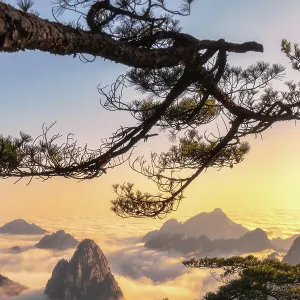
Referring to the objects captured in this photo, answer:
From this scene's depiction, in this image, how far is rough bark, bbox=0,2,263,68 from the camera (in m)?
1.59

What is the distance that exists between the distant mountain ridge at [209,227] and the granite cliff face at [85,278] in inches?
2606

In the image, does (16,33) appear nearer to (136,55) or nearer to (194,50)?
(136,55)

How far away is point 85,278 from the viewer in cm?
6412

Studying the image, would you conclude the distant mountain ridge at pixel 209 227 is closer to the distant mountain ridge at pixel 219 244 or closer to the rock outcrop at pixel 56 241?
the distant mountain ridge at pixel 219 244

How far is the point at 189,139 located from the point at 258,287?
284 centimetres

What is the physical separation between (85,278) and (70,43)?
67935 millimetres

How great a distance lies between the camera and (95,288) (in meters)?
63.4

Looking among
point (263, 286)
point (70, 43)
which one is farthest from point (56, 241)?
point (70, 43)

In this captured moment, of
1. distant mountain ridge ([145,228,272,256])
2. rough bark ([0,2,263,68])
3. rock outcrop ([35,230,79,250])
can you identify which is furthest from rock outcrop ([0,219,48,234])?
rough bark ([0,2,263,68])

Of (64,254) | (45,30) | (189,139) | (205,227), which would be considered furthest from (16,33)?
(205,227)

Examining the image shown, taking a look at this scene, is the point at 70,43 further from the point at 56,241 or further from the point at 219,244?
the point at 56,241

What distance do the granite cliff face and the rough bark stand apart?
213 ft

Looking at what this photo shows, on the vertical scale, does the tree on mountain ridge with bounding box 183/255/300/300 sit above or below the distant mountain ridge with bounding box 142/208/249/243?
above

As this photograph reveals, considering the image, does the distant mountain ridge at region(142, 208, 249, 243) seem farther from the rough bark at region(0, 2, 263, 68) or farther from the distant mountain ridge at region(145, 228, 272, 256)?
the rough bark at region(0, 2, 263, 68)
